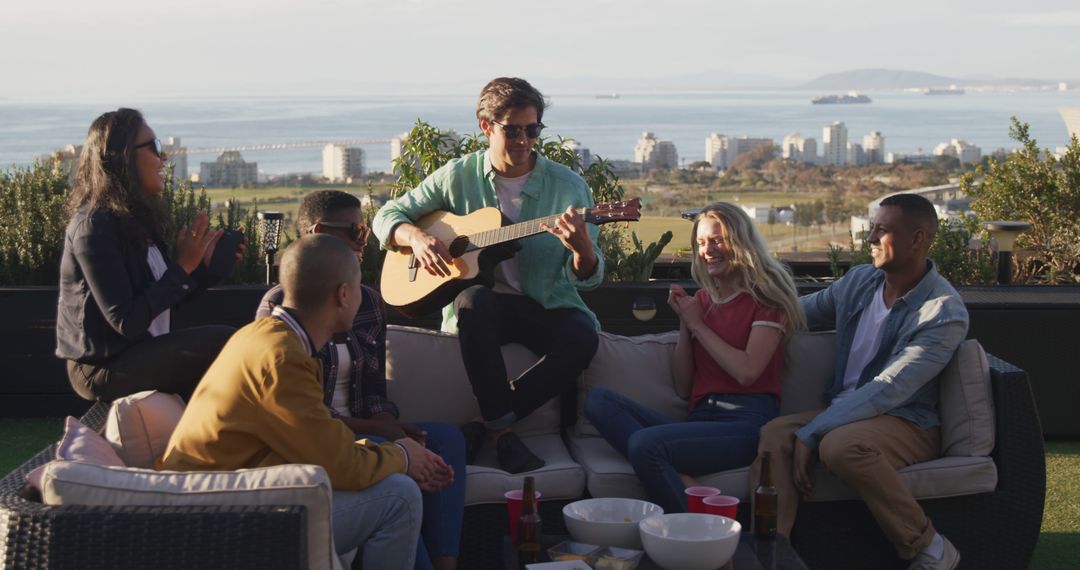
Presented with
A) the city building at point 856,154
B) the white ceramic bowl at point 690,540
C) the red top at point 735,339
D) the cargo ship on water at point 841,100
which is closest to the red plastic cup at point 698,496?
the white ceramic bowl at point 690,540

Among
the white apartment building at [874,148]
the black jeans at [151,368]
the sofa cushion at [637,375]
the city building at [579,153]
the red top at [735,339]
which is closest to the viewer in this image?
the black jeans at [151,368]

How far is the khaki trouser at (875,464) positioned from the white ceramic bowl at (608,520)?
624mm

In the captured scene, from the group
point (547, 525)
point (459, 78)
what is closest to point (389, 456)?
point (547, 525)

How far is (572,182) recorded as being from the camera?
4.25 m

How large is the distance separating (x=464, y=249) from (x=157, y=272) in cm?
107

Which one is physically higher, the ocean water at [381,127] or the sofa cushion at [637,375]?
the ocean water at [381,127]

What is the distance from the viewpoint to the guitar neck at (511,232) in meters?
3.98

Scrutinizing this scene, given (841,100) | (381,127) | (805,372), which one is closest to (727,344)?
(805,372)

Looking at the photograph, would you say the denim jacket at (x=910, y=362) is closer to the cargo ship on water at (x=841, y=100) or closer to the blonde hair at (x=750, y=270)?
the blonde hair at (x=750, y=270)

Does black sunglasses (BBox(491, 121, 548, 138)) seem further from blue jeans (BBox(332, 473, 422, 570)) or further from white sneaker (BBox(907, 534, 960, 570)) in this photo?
white sneaker (BBox(907, 534, 960, 570))

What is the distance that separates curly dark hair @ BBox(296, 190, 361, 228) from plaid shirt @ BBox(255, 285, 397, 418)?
225 mm

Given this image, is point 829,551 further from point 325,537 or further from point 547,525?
point 325,537

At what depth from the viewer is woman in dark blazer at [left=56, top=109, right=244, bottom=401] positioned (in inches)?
139

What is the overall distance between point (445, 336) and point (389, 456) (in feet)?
4.24
